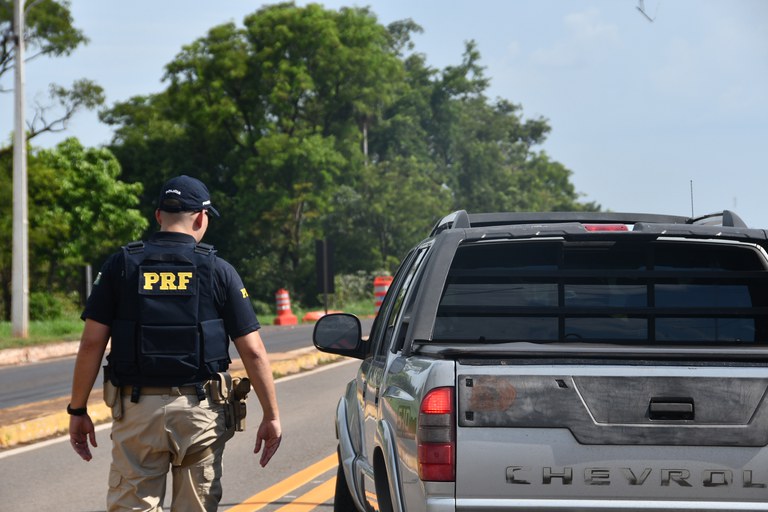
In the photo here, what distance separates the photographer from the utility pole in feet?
89.8

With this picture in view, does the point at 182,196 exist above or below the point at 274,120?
below

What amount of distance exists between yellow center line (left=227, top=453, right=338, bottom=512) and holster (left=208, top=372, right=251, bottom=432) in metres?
2.88

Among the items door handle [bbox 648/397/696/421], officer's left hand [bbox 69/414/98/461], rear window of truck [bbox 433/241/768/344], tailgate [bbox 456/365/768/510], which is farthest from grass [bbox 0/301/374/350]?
door handle [bbox 648/397/696/421]

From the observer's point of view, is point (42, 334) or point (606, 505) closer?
point (606, 505)

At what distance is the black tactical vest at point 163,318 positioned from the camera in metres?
4.93

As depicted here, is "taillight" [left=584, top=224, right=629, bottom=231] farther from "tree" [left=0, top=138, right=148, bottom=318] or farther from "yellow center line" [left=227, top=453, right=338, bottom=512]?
"tree" [left=0, top=138, right=148, bottom=318]

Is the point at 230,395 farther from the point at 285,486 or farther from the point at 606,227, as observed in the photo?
the point at 285,486

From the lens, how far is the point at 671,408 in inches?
151

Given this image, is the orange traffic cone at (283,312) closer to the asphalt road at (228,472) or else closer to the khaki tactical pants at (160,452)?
the asphalt road at (228,472)

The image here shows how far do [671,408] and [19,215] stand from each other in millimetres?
25579

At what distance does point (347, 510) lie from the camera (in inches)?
258

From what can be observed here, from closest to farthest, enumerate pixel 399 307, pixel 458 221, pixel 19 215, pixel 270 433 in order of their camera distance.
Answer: pixel 270 433 → pixel 458 221 → pixel 399 307 → pixel 19 215

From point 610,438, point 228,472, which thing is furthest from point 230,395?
point 228,472

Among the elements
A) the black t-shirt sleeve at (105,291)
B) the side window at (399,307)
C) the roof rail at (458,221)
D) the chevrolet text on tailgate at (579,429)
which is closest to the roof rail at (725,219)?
the roof rail at (458,221)
